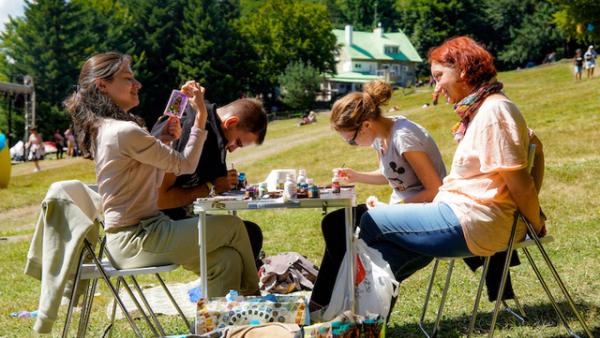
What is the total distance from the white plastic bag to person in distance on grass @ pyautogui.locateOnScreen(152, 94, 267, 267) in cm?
103

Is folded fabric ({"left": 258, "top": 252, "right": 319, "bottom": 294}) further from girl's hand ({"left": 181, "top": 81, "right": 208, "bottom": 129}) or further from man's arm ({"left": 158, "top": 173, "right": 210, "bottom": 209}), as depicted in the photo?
girl's hand ({"left": 181, "top": 81, "right": 208, "bottom": 129})

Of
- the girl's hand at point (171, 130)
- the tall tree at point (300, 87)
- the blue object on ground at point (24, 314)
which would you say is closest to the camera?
the girl's hand at point (171, 130)

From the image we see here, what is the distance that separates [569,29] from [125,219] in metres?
33.3

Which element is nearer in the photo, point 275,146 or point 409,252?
point 409,252

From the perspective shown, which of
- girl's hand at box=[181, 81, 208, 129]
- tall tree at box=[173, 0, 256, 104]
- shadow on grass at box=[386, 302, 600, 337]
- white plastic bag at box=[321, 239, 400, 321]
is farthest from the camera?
tall tree at box=[173, 0, 256, 104]

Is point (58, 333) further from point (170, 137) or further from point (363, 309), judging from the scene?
point (363, 309)

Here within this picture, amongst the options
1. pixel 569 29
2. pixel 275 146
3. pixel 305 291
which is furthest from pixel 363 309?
pixel 569 29

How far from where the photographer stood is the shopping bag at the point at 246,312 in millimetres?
3293

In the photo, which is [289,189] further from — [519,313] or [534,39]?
[534,39]

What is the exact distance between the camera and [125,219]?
3.52 metres

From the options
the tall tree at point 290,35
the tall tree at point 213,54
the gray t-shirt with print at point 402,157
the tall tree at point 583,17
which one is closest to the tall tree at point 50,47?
the tall tree at point 213,54

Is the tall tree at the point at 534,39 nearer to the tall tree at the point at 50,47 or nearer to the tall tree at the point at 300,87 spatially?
the tall tree at the point at 300,87

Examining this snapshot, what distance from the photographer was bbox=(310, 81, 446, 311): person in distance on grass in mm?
3822

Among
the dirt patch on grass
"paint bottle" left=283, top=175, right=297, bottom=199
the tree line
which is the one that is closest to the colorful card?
"paint bottle" left=283, top=175, right=297, bottom=199
